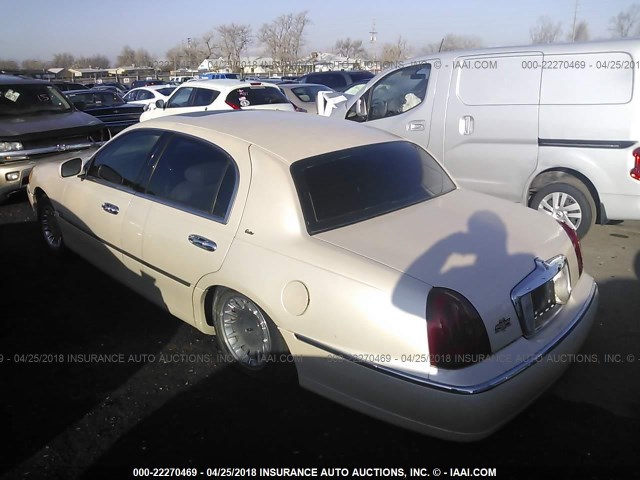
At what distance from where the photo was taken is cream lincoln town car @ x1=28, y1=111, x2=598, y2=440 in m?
2.30

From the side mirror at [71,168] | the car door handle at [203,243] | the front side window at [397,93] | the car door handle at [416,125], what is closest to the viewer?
the car door handle at [203,243]

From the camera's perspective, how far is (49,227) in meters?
5.17

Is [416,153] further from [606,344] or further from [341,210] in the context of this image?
[606,344]

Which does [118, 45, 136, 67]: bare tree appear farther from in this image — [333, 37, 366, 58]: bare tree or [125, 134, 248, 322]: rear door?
[125, 134, 248, 322]: rear door

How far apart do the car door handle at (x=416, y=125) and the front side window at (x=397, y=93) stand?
22 centimetres

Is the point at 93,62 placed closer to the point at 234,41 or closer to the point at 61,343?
the point at 234,41

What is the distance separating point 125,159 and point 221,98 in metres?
6.55

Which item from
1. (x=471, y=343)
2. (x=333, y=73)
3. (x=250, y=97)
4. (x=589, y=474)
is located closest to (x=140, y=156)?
(x=471, y=343)

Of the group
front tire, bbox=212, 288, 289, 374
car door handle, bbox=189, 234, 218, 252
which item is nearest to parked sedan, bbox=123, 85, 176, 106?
car door handle, bbox=189, 234, 218, 252

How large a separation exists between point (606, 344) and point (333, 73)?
56.2ft

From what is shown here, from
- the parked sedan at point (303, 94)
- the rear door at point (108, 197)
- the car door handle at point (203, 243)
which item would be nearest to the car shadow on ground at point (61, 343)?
the rear door at point (108, 197)

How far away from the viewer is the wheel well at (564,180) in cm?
524

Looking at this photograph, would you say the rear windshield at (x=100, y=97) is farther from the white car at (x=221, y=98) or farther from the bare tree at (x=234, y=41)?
the bare tree at (x=234, y=41)

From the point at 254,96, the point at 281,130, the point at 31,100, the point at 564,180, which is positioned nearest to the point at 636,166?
the point at 564,180
